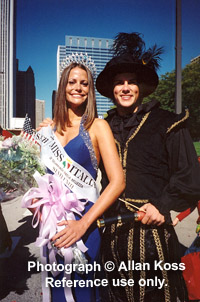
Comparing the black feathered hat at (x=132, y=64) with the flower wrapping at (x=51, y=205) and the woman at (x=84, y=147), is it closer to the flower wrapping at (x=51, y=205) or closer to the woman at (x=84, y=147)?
the woman at (x=84, y=147)

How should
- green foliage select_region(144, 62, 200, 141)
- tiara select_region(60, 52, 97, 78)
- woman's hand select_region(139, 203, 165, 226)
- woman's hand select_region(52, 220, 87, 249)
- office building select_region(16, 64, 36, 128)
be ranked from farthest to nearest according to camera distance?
green foliage select_region(144, 62, 200, 141)
office building select_region(16, 64, 36, 128)
tiara select_region(60, 52, 97, 78)
woman's hand select_region(139, 203, 165, 226)
woman's hand select_region(52, 220, 87, 249)

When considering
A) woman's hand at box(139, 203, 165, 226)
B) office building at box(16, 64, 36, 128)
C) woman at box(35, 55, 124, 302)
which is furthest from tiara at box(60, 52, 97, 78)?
office building at box(16, 64, 36, 128)

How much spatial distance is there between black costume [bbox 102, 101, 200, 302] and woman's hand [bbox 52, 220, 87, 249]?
36 centimetres

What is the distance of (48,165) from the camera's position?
1.64m

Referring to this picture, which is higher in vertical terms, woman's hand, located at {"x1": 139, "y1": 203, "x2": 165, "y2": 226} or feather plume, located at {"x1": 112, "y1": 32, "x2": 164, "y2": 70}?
feather plume, located at {"x1": 112, "y1": 32, "x2": 164, "y2": 70}

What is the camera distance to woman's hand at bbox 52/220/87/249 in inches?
50.9

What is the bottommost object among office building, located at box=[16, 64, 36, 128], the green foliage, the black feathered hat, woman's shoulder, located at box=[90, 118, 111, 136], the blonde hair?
woman's shoulder, located at box=[90, 118, 111, 136]

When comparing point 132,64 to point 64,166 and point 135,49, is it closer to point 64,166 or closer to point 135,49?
point 135,49

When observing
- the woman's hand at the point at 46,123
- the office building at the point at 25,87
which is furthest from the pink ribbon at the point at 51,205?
the office building at the point at 25,87

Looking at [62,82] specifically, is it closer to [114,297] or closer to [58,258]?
[58,258]

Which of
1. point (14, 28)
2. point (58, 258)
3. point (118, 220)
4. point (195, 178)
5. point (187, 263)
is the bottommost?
point (187, 263)

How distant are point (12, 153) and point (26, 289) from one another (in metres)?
1.96

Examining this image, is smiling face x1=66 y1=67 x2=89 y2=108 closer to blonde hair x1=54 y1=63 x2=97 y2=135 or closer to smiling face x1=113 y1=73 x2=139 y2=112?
blonde hair x1=54 y1=63 x2=97 y2=135

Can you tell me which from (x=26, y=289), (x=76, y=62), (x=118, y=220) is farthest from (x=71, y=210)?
(x=26, y=289)
